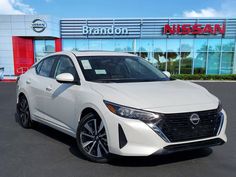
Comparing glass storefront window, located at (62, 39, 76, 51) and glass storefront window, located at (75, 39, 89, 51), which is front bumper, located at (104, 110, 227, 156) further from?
glass storefront window, located at (62, 39, 76, 51)

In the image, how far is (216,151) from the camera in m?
4.26

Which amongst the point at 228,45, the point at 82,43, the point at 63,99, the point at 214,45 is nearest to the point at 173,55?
the point at 214,45

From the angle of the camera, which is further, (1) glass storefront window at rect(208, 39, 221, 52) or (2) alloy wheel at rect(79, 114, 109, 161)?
(1) glass storefront window at rect(208, 39, 221, 52)

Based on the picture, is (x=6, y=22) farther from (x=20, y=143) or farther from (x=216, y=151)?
(x=216, y=151)

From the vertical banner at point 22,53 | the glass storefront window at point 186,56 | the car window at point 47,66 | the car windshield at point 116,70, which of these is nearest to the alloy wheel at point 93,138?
the car windshield at point 116,70

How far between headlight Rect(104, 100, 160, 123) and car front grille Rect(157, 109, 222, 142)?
0.11 meters

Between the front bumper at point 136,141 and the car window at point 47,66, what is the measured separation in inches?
86.5

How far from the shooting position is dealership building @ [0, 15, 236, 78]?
25984 mm

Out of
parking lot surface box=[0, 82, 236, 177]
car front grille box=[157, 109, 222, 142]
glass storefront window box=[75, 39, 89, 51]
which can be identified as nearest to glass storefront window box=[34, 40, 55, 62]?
glass storefront window box=[75, 39, 89, 51]

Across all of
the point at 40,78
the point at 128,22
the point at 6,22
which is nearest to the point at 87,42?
the point at 128,22

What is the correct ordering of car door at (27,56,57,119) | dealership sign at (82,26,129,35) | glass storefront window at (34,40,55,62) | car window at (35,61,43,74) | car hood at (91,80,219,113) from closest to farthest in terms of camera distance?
car hood at (91,80,219,113), car door at (27,56,57,119), car window at (35,61,43,74), dealership sign at (82,26,129,35), glass storefront window at (34,40,55,62)

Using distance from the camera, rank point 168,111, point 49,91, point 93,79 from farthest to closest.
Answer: point 49,91, point 93,79, point 168,111

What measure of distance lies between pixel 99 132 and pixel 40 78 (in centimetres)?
217

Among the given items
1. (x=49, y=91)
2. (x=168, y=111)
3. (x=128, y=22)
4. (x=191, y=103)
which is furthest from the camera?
(x=128, y=22)
